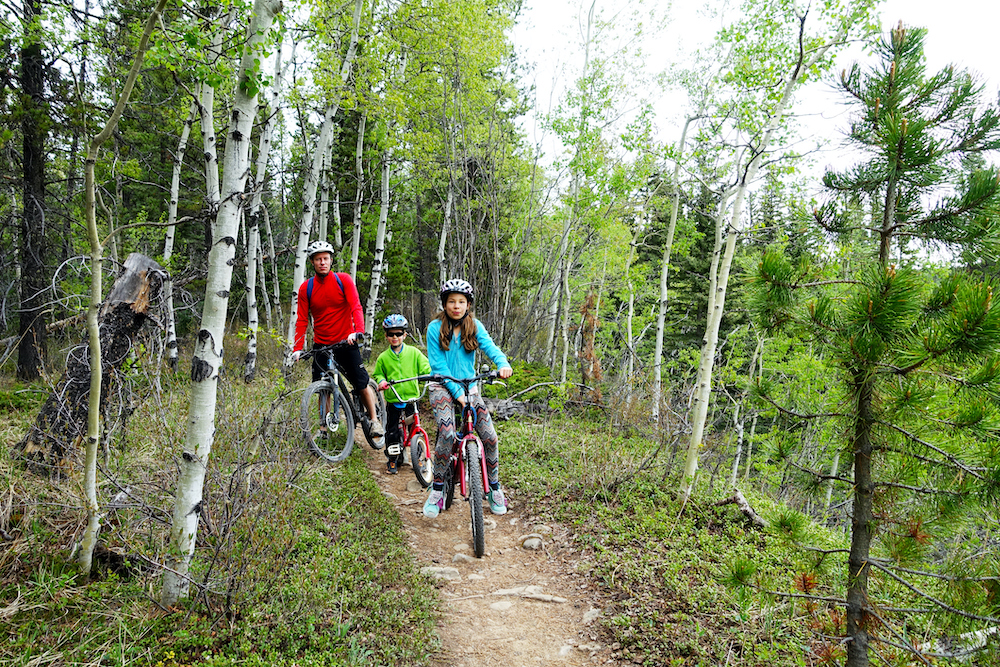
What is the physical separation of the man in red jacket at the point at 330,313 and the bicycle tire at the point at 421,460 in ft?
3.27

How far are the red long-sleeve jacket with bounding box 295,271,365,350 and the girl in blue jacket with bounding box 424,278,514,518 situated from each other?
1.23 meters

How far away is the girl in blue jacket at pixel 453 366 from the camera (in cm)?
465

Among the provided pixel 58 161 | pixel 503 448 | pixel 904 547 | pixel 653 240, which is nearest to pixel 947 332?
pixel 904 547

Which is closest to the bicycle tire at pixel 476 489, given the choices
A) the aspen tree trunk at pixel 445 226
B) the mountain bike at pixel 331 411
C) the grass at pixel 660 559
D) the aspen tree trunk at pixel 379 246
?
the grass at pixel 660 559

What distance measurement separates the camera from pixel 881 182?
2.58 metres

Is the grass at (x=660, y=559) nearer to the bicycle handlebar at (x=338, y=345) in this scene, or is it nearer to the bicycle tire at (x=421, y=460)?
the bicycle tire at (x=421, y=460)

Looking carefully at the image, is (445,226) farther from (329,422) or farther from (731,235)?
(731,235)

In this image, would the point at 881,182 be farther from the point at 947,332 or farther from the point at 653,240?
the point at 653,240

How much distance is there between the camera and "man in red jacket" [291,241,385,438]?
553cm

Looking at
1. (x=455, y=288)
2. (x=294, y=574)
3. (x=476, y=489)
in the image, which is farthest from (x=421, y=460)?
(x=294, y=574)

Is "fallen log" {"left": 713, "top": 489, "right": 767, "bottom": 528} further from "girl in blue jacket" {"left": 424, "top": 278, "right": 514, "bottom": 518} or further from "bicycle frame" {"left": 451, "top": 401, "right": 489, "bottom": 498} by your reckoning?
"bicycle frame" {"left": 451, "top": 401, "right": 489, "bottom": 498}

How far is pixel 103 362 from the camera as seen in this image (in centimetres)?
402

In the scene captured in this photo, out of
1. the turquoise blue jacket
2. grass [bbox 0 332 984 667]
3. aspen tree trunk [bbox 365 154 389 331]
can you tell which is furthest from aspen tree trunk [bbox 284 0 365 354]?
grass [bbox 0 332 984 667]

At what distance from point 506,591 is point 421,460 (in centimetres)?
207
